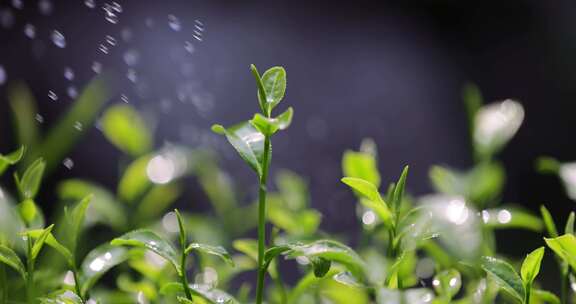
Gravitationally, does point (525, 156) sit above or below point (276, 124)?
below

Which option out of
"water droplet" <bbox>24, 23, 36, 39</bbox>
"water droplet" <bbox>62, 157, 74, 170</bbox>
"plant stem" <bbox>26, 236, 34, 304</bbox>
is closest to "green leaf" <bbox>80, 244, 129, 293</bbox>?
"plant stem" <bbox>26, 236, 34, 304</bbox>

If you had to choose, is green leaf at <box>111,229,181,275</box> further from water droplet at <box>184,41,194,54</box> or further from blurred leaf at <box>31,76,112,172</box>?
water droplet at <box>184,41,194,54</box>

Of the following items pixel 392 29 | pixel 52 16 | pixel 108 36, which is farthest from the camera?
pixel 392 29

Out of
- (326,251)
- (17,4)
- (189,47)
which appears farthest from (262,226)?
(189,47)

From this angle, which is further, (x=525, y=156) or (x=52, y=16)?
(x=525, y=156)

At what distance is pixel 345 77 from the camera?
1779 millimetres

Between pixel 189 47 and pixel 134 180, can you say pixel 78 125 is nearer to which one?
pixel 134 180

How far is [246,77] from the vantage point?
1.57 meters

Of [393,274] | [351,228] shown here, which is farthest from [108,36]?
[351,228]

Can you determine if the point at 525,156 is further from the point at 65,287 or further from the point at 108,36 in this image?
the point at 65,287

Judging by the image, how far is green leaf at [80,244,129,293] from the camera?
A: 0.37 meters

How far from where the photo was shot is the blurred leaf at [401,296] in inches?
11.6

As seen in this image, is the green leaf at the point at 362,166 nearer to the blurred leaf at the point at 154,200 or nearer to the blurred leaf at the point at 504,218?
the blurred leaf at the point at 504,218

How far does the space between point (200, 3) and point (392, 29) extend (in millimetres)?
620
